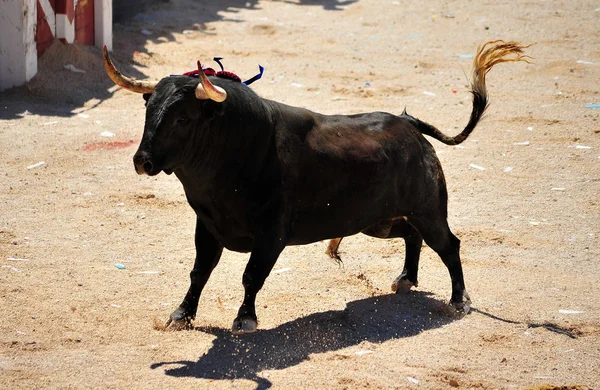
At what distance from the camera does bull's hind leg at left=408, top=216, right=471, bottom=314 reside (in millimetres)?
6492

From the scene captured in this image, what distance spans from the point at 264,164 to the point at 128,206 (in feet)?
10.2

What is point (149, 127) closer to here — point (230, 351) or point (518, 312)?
point (230, 351)

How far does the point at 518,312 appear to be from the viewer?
6.45m

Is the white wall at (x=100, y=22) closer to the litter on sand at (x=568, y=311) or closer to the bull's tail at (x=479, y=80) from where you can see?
the bull's tail at (x=479, y=80)

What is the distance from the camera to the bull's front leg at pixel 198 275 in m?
6.00

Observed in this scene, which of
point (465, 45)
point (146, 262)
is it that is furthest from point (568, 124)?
point (146, 262)

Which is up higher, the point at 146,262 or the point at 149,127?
the point at 149,127

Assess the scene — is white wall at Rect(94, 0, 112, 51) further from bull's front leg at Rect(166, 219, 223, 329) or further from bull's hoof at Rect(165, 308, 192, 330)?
bull's hoof at Rect(165, 308, 192, 330)

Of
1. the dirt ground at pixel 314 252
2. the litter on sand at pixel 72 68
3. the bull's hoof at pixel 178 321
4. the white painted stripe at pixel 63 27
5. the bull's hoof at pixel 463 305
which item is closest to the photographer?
the dirt ground at pixel 314 252

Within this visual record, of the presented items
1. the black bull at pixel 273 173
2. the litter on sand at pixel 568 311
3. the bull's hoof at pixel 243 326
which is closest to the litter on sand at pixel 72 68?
the black bull at pixel 273 173

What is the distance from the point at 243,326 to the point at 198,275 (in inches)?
22.9

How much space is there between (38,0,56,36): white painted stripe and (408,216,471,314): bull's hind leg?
24.9ft

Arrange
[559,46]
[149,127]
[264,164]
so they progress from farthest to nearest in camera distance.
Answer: [559,46], [264,164], [149,127]

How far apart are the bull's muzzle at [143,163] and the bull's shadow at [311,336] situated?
3.64 feet
